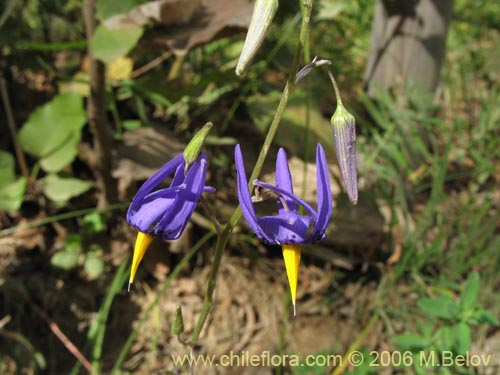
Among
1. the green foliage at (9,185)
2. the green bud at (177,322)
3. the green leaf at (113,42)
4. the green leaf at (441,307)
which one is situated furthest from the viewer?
the green foliage at (9,185)

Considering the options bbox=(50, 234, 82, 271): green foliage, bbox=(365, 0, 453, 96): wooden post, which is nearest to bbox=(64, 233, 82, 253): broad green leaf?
bbox=(50, 234, 82, 271): green foliage

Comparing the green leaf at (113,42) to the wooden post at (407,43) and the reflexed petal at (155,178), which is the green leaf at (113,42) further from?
the wooden post at (407,43)

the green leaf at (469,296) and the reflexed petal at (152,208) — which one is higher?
the reflexed petal at (152,208)

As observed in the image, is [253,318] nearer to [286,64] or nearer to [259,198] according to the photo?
[286,64]

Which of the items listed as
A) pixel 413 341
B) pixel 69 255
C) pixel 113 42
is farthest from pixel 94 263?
pixel 413 341

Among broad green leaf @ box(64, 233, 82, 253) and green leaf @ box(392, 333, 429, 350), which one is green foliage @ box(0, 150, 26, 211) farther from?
green leaf @ box(392, 333, 429, 350)

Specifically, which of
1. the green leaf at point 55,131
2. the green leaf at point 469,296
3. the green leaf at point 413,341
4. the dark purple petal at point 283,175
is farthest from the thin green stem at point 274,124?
the green leaf at point 55,131
